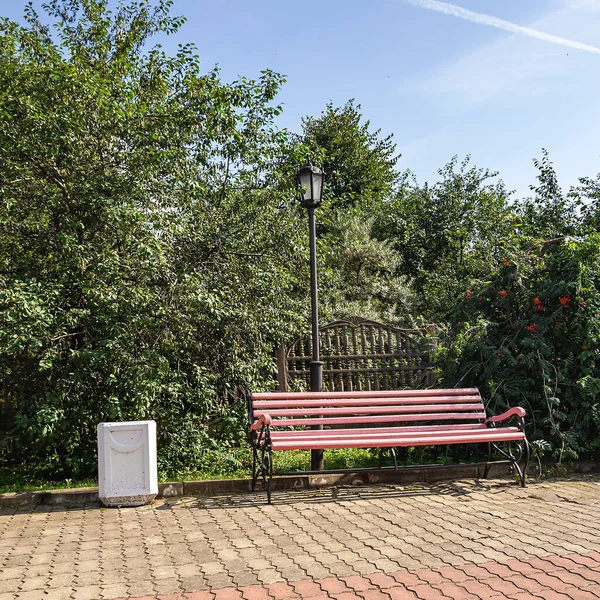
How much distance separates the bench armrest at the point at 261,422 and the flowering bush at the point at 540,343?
9.35 feet

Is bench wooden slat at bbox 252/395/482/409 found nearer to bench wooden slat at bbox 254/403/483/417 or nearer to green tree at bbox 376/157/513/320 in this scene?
bench wooden slat at bbox 254/403/483/417

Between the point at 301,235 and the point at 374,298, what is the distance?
9823 mm

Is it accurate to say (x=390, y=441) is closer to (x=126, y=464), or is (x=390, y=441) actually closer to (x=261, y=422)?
(x=261, y=422)

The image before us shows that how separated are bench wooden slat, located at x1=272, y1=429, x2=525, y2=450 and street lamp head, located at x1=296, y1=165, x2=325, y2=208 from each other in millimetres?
2991

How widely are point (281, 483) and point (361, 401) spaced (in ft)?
4.21

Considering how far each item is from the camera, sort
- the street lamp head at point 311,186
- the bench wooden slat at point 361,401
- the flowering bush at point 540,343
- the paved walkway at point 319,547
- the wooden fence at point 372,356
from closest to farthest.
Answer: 1. the paved walkway at point 319,547
2. the bench wooden slat at point 361,401
3. the flowering bush at point 540,343
4. the street lamp head at point 311,186
5. the wooden fence at point 372,356

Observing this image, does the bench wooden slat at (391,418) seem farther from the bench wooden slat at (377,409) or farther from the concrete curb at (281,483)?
the concrete curb at (281,483)

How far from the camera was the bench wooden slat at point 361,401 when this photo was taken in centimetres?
691

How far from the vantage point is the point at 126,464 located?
6172 millimetres

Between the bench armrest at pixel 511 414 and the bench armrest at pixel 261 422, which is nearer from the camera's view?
the bench armrest at pixel 261 422

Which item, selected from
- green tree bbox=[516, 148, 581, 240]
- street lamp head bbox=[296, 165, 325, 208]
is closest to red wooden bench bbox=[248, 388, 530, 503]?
street lamp head bbox=[296, 165, 325, 208]

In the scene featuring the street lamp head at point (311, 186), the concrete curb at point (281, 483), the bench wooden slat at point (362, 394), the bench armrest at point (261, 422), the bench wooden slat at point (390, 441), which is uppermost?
the street lamp head at point (311, 186)

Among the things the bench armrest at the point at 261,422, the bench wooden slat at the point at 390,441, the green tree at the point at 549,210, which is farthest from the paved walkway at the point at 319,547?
the green tree at the point at 549,210

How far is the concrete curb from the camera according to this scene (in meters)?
6.39
